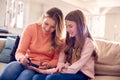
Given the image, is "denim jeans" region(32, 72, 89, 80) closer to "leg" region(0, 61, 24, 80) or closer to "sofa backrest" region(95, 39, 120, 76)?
"leg" region(0, 61, 24, 80)

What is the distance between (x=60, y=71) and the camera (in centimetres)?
162

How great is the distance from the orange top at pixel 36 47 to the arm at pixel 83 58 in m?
0.22

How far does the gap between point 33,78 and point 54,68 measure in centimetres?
20

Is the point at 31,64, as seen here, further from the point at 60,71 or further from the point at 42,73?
the point at 60,71

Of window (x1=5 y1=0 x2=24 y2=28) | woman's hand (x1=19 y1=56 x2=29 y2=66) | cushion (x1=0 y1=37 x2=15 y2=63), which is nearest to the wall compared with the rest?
window (x1=5 y1=0 x2=24 y2=28)

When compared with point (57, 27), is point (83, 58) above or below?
below

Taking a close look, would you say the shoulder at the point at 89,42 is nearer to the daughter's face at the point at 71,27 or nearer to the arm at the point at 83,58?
the arm at the point at 83,58

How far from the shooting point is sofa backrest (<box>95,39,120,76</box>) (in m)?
1.82

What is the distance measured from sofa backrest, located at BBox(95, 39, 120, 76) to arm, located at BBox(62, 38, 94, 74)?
251mm

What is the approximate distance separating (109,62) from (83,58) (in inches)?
14.4

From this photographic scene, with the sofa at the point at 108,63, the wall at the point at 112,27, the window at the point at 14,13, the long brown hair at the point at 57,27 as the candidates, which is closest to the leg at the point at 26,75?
the long brown hair at the point at 57,27

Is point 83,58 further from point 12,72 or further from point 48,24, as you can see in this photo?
point 12,72

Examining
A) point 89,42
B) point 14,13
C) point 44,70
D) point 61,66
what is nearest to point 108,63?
point 89,42

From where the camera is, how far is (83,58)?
1.61 meters
